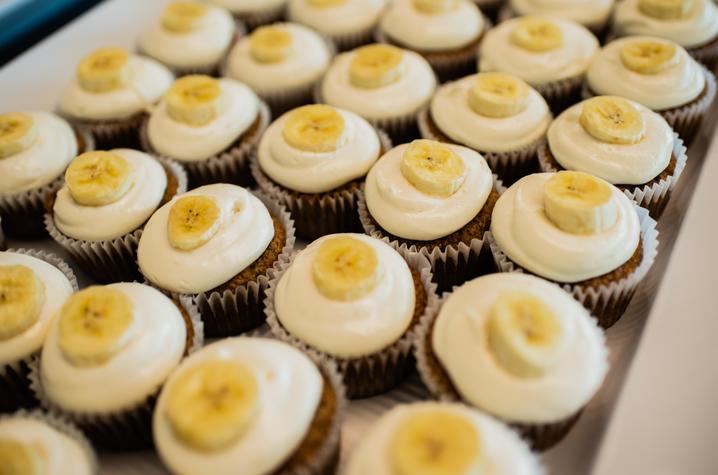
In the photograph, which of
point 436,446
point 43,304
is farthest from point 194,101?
point 436,446

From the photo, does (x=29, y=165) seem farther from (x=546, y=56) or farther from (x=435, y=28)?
(x=546, y=56)

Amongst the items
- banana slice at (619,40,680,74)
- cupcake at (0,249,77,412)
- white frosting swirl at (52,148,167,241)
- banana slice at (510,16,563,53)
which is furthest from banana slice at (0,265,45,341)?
banana slice at (619,40,680,74)

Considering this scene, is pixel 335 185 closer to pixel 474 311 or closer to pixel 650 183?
pixel 474 311

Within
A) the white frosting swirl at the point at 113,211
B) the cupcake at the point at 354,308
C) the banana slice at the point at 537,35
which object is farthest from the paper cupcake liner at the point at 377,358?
the banana slice at the point at 537,35

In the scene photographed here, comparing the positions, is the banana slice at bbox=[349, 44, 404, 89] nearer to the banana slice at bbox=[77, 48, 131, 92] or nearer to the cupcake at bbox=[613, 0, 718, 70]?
the banana slice at bbox=[77, 48, 131, 92]

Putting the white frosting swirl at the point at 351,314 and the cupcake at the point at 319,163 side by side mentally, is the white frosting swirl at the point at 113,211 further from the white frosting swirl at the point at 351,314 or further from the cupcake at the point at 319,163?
the white frosting swirl at the point at 351,314

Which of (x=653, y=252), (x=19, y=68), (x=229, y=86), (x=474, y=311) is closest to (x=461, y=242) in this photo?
(x=474, y=311)

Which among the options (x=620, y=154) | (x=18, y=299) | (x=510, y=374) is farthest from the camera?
(x=620, y=154)

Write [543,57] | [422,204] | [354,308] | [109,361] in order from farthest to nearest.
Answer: [543,57], [422,204], [354,308], [109,361]
